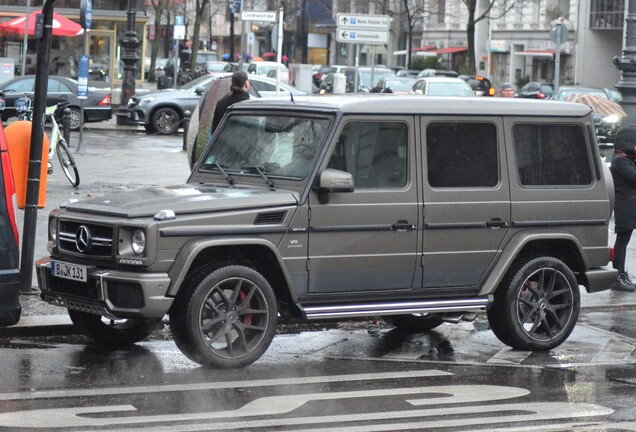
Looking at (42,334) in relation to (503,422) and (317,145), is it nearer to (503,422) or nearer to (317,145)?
(317,145)

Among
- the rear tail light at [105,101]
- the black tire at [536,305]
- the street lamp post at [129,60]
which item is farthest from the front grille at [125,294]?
the street lamp post at [129,60]

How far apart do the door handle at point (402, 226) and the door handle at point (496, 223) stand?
2.17 feet

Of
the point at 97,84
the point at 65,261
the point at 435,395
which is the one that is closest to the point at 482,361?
the point at 435,395

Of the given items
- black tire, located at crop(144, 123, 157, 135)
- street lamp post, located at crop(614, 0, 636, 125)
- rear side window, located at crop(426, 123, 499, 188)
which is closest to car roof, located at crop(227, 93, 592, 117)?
rear side window, located at crop(426, 123, 499, 188)

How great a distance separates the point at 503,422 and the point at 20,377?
2977mm

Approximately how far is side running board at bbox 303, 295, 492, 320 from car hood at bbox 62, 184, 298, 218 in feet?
2.49

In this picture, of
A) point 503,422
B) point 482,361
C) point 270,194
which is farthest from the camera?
point 482,361

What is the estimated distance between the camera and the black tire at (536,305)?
973cm

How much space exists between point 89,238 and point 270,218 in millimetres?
1163

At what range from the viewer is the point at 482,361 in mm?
9531

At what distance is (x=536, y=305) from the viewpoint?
388 inches

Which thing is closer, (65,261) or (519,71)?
(65,261)

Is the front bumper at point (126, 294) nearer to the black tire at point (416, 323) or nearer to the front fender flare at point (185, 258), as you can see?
the front fender flare at point (185, 258)

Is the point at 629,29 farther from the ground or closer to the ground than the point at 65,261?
farther from the ground
